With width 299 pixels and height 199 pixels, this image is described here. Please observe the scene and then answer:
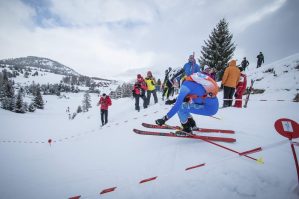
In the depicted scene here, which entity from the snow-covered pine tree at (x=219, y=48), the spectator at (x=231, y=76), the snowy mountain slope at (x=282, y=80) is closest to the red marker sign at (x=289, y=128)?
the spectator at (x=231, y=76)

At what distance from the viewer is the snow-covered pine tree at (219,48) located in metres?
23.0

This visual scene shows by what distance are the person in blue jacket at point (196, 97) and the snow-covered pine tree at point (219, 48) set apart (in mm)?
19947

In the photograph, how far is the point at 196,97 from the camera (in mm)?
4387

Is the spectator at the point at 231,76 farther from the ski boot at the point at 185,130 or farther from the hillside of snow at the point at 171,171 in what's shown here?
the ski boot at the point at 185,130

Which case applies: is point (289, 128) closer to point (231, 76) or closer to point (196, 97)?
point (196, 97)

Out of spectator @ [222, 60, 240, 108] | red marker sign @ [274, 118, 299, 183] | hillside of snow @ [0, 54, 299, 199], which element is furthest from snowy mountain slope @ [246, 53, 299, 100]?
red marker sign @ [274, 118, 299, 183]

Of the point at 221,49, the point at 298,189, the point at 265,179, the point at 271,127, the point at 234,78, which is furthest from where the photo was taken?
the point at 221,49

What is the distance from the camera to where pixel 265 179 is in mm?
2857

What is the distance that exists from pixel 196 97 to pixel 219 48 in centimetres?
2136

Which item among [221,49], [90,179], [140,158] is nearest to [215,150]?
[140,158]

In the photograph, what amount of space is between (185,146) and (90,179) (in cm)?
237

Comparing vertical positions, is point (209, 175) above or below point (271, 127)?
below

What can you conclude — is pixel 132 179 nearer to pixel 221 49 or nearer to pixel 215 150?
pixel 215 150

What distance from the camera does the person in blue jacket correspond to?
4258 millimetres
